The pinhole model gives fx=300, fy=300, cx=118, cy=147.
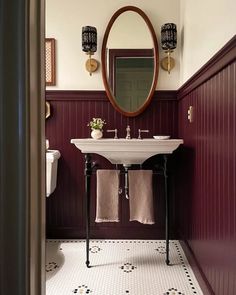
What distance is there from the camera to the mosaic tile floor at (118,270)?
1.86 metres

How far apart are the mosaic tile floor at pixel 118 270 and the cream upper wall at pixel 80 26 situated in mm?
1379

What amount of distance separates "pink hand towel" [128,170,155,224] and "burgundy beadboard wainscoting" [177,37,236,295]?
295 millimetres

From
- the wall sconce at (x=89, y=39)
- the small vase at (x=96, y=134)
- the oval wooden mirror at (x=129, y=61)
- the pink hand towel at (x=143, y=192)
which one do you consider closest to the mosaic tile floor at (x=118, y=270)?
the pink hand towel at (x=143, y=192)

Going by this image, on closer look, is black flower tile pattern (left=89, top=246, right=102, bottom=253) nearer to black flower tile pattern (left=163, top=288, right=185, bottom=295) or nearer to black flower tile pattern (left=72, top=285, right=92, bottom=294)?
black flower tile pattern (left=72, top=285, right=92, bottom=294)

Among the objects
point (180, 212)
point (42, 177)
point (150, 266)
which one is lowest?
point (150, 266)

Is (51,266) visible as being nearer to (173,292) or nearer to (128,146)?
(173,292)

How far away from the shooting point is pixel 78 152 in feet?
8.88

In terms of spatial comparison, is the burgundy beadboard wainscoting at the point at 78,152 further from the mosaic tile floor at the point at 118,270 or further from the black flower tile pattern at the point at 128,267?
the black flower tile pattern at the point at 128,267

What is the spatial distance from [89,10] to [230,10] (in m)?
1.68

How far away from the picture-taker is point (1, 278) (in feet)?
1.80

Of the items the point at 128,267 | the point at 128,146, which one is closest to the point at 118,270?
the point at 128,267

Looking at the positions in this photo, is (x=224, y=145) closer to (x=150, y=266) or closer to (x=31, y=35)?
(x=31, y=35)

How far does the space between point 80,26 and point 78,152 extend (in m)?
1.12

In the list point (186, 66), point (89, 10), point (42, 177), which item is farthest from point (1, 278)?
point (89, 10)
